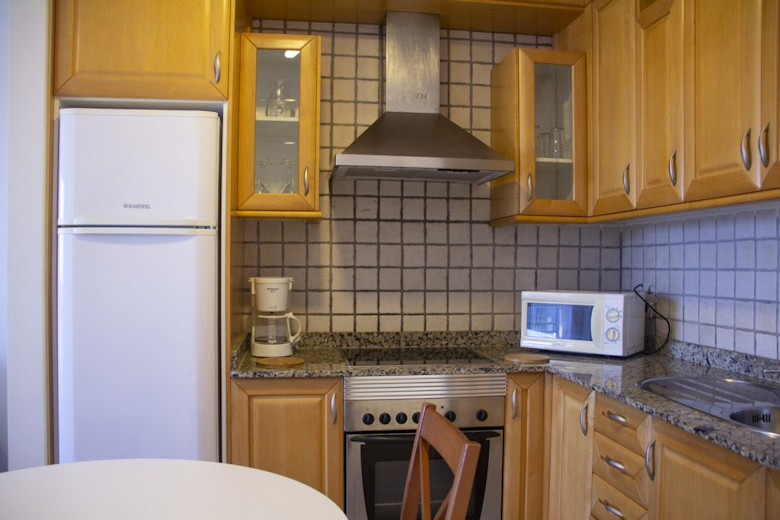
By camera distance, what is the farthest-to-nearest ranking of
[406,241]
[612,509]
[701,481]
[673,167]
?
[406,241] → [673,167] → [612,509] → [701,481]

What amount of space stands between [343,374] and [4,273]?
1.34 m

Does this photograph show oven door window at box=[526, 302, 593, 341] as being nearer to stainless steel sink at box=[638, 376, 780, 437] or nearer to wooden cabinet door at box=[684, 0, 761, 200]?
stainless steel sink at box=[638, 376, 780, 437]

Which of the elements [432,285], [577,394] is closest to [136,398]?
[432,285]

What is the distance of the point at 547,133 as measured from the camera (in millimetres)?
2607

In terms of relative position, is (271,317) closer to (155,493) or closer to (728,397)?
(155,493)

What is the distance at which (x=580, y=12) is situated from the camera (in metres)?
2.62

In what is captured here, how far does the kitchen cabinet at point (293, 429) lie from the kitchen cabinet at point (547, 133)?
44.9 inches

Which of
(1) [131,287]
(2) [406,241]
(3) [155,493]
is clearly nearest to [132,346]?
(1) [131,287]

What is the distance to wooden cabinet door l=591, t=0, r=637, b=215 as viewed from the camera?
227 centimetres

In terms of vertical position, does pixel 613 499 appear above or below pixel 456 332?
below

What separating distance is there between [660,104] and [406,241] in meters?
1.22

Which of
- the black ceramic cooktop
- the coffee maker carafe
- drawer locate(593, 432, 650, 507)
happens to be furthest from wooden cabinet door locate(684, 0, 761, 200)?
the coffee maker carafe

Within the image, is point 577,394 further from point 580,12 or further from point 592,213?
point 580,12

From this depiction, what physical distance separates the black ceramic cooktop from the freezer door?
2.04 ft
